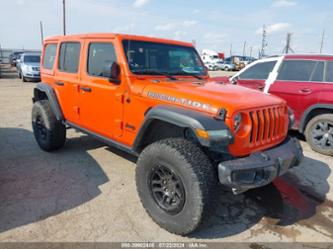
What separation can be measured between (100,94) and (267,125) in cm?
211

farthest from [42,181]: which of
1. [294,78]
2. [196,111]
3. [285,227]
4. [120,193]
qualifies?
[294,78]

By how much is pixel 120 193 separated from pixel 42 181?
1.14 m

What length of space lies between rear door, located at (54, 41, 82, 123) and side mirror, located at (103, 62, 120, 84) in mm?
956

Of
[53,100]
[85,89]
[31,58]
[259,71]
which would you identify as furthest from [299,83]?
[31,58]

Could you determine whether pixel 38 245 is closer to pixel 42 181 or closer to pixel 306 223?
pixel 42 181

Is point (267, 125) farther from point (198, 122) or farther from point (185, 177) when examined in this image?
point (185, 177)

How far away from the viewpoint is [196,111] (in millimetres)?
2834

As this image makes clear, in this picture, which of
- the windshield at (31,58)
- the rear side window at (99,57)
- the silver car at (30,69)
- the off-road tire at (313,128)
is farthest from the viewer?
the windshield at (31,58)

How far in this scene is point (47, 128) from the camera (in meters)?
4.82

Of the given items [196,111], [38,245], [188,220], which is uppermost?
[196,111]

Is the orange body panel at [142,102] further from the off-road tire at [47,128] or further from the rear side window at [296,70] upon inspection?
the rear side window at [296,70]

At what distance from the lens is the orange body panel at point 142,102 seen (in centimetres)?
281

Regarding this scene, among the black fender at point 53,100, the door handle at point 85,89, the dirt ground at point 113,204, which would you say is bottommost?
the dirt ground at point 113,204

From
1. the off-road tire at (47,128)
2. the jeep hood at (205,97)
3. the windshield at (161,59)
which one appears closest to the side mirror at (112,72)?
the windshield at (161,59)
